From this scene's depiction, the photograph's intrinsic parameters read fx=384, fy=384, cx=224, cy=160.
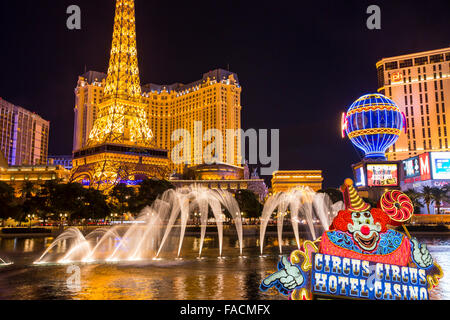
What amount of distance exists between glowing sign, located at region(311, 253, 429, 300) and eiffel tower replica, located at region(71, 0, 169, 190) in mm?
104391

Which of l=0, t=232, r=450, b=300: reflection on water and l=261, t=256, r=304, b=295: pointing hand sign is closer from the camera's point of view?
l=261, t=256, r=304, b=295: pointing hand sign

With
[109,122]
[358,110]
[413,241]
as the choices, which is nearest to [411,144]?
[358,110]

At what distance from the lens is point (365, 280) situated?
11.8m

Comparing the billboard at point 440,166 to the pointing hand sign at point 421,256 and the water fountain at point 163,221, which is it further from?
the pointing hand sign at point 421,256

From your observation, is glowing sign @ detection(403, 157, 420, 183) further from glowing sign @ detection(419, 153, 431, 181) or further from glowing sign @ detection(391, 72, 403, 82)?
glowing sign @ detection(391, 72, 403, 82)

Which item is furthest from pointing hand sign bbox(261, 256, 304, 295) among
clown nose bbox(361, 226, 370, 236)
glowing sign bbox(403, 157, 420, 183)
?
glowing sign bbox(403, 157, 420, 183)

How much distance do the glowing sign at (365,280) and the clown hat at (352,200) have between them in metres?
1.69

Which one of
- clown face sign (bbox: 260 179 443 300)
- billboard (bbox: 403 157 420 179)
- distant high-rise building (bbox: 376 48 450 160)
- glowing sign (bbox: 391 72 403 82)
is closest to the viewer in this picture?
clown face sign (bbox: 260 179 443 300)

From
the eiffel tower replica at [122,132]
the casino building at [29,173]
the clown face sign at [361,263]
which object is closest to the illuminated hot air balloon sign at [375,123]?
the eiffel tower replica at [122,132]

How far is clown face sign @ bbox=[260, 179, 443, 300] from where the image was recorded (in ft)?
38.2

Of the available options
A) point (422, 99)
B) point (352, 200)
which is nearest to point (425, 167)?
point (422, 99)

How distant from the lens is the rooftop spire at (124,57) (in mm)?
115562

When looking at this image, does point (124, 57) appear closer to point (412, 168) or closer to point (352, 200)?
point (412, 168)
